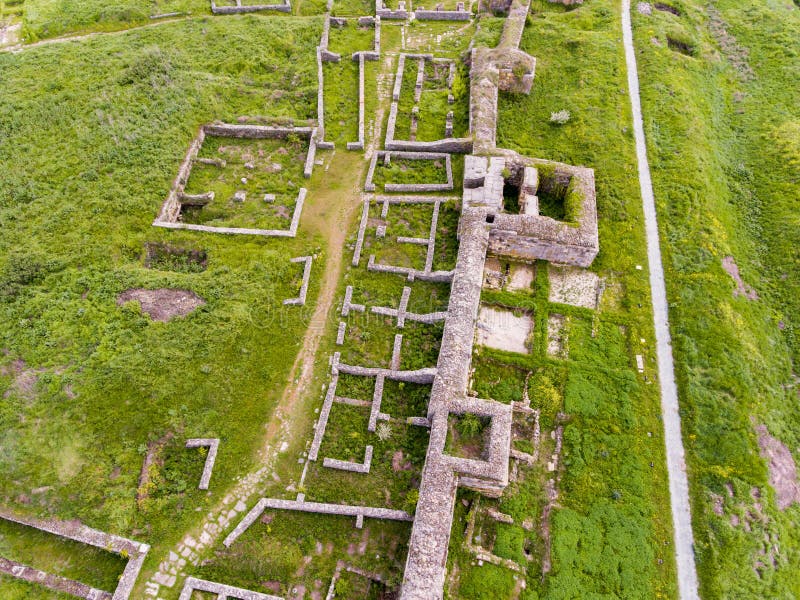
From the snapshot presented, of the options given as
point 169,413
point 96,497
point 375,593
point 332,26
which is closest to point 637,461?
point 375,593

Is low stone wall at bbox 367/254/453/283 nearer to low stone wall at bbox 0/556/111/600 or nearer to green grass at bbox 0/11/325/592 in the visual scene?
green grass at bbox 0/11/325/592

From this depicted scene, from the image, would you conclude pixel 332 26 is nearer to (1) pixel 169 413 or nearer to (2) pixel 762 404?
(1) pixel 169 413

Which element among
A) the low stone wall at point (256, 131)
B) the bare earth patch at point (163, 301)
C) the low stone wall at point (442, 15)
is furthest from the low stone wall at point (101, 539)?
the low stone wall at point (442, 15)

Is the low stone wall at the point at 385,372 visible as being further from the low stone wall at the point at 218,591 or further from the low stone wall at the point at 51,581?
the low stone wall at the point at 51,581

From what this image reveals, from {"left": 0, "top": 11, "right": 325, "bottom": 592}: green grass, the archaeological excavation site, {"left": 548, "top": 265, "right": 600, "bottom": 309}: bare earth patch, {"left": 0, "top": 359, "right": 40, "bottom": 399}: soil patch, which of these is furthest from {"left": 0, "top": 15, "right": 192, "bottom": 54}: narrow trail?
{"left": 548, "top": 265, "right": 600, "bottom": 309}: bare earth patch

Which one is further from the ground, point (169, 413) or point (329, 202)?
point (329, 202)

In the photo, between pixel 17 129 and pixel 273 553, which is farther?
pixel 17 129
